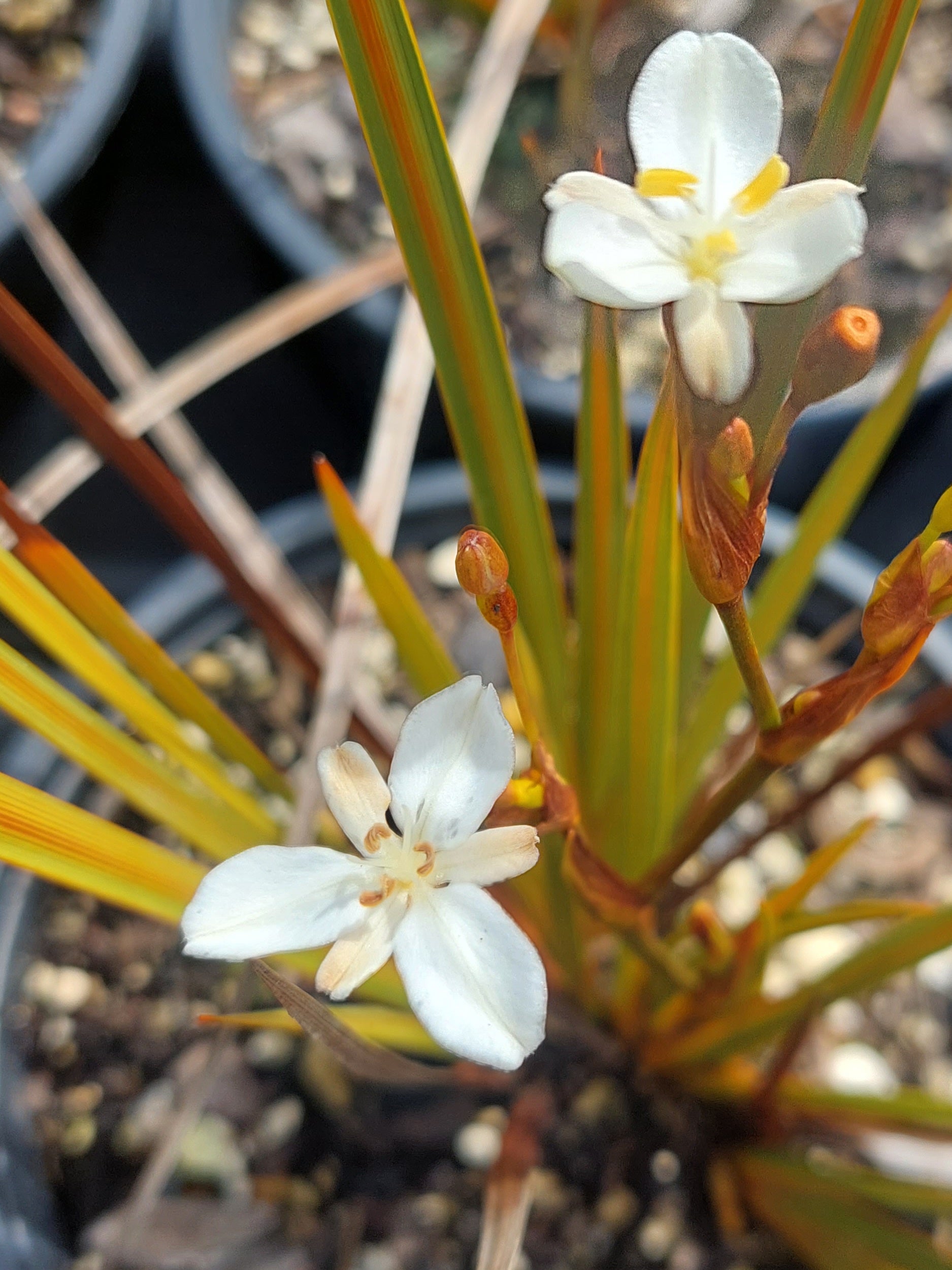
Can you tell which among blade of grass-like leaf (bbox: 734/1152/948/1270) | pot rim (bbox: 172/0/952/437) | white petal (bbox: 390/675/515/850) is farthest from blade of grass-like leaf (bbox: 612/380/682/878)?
pot rim (bbox: 172/0/952/437)

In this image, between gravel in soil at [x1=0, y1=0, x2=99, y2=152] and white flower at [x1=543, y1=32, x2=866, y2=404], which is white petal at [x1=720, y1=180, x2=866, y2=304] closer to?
white flower at [x1=543, y1=32, x2=866, y2=404]

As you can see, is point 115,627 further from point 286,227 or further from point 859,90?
point 286,227

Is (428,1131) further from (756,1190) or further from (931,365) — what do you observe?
(931,365)

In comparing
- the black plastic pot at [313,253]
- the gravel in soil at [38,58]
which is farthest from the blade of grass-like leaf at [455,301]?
the gravel in soil at [38,58]

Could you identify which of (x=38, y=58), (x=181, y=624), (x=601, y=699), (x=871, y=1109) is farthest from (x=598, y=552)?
(x=38, y=58)

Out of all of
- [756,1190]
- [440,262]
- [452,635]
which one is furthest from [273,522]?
[756,1190]

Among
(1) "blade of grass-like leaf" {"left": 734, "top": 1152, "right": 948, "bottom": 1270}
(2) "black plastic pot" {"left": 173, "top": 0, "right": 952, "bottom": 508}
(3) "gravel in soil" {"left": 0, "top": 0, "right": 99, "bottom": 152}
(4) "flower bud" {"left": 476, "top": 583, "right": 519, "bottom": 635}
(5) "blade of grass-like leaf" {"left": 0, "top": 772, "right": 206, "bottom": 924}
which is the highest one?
(3) "gravel in soil" {"left": 0, "top": 0, "right": 99, "bottom": 152}
